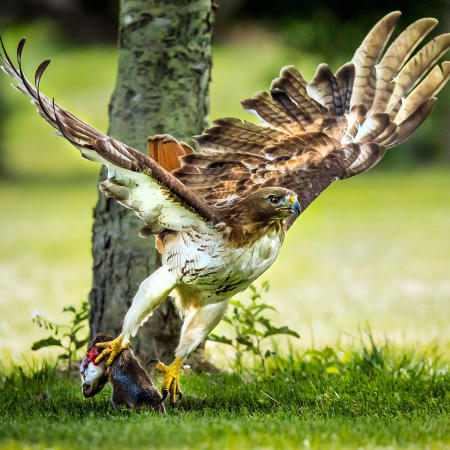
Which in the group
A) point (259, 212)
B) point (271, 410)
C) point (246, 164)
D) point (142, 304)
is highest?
point (246, 164)

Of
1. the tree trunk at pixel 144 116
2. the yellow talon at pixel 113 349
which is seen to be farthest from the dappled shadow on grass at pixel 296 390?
the tree trunk at pixel 144 116

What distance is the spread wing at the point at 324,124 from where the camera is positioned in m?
5.95

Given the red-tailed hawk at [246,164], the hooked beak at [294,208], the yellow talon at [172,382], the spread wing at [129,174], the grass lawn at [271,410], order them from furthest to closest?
1. the yellow talon at [172,382]
2. the hooked beak at [294,208]
3. the red-tailed hawk at [246,164]
4. the spread wing at [129,174]
5. the grass lawn at [271,410]

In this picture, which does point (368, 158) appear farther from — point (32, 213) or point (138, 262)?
point (32, 213)

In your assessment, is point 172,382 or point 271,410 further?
point 172,382

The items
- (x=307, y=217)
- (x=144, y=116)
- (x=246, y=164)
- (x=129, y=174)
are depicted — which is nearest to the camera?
(x=129, y=174)

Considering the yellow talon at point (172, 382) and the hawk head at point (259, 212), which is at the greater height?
the hawk head at point (259, 212)

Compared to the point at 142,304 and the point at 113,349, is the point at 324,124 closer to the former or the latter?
the point at 142,304

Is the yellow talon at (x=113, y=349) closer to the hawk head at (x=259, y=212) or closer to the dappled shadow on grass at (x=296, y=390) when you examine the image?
the dappled shadow on grass at (x=296, y=390)

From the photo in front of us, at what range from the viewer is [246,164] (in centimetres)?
606

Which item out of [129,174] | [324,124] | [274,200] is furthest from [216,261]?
[324,124]

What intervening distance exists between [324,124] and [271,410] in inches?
96.9

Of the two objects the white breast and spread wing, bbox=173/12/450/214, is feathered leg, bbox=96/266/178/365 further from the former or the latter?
spread wing, bbox=173/12/450/214

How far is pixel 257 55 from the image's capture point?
35.2m
